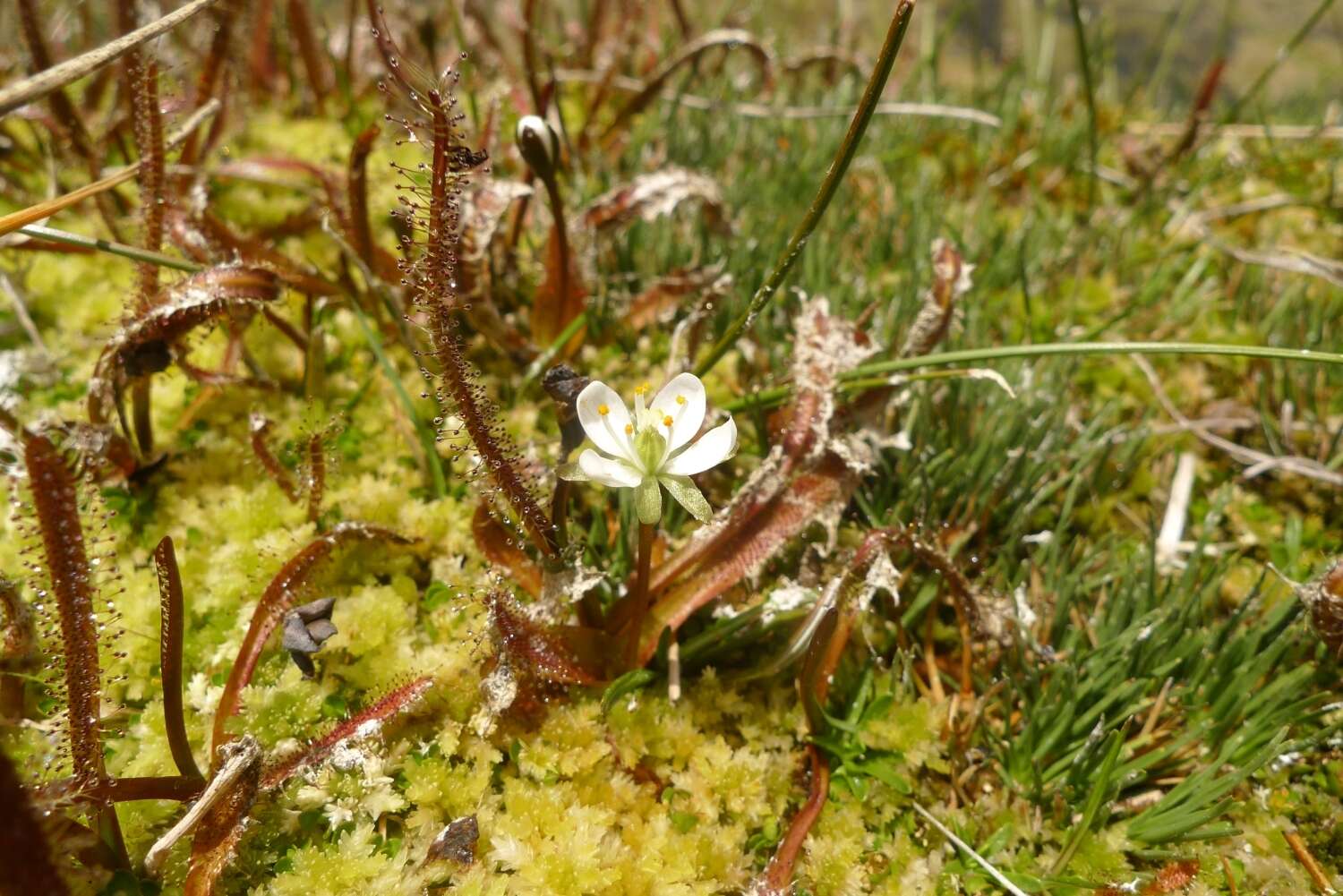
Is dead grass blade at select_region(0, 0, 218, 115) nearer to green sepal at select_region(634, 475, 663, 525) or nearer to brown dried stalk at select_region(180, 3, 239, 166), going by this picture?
green sepal at select_region(634, 475, 663, 525)

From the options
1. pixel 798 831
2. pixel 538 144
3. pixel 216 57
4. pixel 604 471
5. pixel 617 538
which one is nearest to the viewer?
pixel 604 471

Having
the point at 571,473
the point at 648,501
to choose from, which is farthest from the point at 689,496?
the point at 571,473

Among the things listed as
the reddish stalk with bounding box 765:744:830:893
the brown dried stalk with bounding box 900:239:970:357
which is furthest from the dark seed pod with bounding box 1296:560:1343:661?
the reddish stalk with bounding box 765:744:830:893

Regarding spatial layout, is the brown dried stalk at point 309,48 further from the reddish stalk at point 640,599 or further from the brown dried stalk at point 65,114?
the reddish stalk at point 640,599

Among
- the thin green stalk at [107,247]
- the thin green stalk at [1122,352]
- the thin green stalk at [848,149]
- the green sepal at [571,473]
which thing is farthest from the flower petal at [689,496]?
the thin green stalk at [107,247]

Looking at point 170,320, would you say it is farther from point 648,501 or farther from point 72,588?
point 648,501

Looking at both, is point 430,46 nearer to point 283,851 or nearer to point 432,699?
point 432,699
